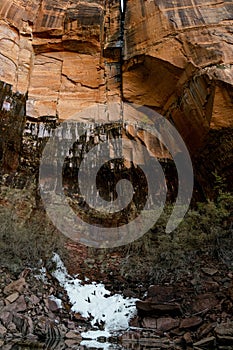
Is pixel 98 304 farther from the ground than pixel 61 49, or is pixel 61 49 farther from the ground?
pixel 61 49

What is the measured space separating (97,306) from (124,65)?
6.78 metres

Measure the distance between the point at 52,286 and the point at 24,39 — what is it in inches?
297

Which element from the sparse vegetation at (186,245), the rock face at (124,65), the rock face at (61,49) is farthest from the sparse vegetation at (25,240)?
the rock face at (61,49)

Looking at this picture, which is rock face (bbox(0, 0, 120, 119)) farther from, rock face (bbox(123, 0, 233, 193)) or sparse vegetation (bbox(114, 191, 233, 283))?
sparse vegetation (bbox(114, 191, 233, 283))

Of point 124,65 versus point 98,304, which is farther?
point 124,65

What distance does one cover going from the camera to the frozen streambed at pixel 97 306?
253 inches

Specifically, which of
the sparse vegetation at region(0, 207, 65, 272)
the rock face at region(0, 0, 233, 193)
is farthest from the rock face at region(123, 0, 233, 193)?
the sparse vegetation at region(0, 207, 65, 272)

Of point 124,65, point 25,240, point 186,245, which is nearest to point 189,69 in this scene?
point 124,65

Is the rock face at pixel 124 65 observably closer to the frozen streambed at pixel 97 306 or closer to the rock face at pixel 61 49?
the rock face at pixel 61 49

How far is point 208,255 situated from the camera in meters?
7.88

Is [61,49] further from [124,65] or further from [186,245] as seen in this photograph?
[186,245]

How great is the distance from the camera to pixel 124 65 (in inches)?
439

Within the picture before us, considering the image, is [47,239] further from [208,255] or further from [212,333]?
[212,333]

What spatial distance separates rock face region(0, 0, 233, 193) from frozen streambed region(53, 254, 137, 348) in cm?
383
